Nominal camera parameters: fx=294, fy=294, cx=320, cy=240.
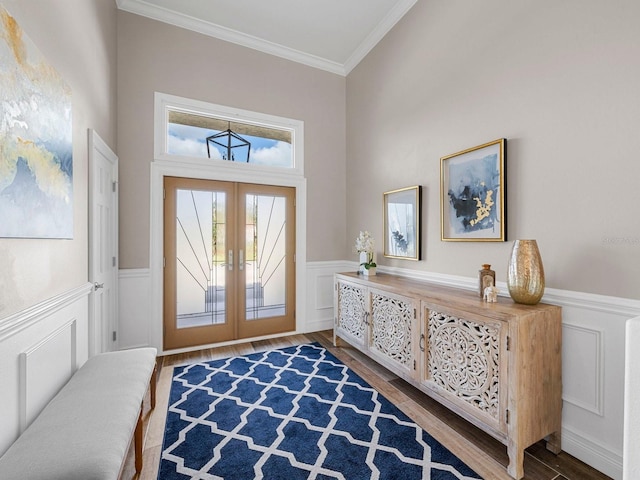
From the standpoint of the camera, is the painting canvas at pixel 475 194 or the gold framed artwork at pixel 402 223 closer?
the painting canvas at pixel 475 194

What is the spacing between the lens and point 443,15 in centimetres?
261

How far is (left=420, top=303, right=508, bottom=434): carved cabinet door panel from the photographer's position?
65.0 inches

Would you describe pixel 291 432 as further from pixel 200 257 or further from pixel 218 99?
pixel 218 99

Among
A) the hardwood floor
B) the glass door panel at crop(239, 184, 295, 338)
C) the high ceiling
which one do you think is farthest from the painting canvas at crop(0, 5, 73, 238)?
the high ceiling

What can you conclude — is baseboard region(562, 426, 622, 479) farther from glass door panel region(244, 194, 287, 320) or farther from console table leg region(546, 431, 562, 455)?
glass door panel region(244, 194, 287, 320)

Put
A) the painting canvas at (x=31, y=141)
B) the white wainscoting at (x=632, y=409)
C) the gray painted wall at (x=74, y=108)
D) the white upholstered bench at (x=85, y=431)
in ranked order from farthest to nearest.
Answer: the gray painted wall at (x=74, y=108) < the painting canvas at (x=31, y=141) < the white upholstered bench at (x=85, y=431) < the white wainscoting at (x=632, y=409)

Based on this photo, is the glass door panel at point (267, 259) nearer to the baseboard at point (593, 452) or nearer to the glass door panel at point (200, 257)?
the glass door panel at point (200, 257)

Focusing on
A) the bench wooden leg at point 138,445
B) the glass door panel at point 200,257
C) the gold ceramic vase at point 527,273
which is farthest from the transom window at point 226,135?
the gold ceramic vase at point 527,273

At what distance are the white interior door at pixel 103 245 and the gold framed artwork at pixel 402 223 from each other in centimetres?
264

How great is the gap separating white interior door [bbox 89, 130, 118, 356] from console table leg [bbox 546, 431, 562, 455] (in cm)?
307

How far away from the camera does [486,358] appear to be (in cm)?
174

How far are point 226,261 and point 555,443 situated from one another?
320cm

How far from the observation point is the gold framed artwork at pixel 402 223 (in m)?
2.86

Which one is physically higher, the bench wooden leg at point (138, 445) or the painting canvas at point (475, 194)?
the painting canvas at point (475, 194)
